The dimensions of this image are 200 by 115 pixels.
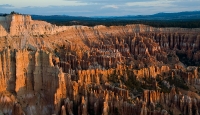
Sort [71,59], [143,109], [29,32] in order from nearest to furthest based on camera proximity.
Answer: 1. [143,109]
2. [71,59]
3. [29,32]

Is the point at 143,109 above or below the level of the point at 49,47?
below

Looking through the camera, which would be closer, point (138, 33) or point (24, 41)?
point (24, 41)

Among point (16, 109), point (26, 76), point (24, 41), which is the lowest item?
point (16, 109)

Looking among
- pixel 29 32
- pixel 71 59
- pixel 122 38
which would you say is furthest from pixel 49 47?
pixel 122 38

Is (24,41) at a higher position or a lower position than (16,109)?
higher

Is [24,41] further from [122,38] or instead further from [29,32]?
[122,38]

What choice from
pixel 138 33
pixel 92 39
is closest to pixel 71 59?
pixel 92 39

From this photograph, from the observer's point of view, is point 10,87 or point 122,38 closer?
point 10,87

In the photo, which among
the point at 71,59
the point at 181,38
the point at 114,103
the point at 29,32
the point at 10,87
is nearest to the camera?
the point at 114,103

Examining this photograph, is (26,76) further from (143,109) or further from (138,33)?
(138,33)
